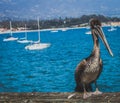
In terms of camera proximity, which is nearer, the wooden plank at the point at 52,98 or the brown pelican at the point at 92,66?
the wooden plank at the point at 52,98

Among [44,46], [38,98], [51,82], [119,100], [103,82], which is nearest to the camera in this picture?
[119,100]

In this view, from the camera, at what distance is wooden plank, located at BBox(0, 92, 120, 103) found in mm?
6571

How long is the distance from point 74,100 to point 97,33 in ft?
4.59

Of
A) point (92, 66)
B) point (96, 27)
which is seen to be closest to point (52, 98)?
point (92, 66)

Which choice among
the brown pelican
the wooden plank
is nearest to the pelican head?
the brown pelican

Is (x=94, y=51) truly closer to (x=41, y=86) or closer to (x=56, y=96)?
(x=56, y=96)

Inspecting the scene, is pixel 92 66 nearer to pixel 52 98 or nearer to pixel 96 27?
pixel 96 27

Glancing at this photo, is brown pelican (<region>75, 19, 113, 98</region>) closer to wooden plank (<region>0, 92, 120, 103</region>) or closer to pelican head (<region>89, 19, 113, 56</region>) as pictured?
pelican head (<region>89, 19, 113, 56</region>)

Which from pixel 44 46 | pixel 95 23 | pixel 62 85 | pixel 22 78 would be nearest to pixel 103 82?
pixel 62 85

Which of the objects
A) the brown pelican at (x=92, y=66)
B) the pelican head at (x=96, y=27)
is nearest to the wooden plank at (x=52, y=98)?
the brown pelican at (x=92, y=66)

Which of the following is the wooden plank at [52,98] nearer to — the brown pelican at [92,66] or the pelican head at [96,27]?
the brown pelican at [92,66]

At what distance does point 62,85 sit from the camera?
5194 cm

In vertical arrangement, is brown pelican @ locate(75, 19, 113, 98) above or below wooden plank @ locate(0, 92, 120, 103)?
above

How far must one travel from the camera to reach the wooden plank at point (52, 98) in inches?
259
